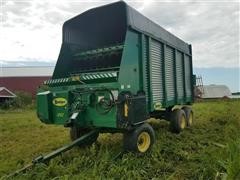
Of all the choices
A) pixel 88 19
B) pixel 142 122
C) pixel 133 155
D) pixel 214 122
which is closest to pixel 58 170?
pixel 133 155

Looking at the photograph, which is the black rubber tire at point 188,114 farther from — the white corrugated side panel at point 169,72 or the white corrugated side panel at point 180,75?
the white corrugated side panel at point 169,72

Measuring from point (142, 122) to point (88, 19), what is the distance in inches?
116

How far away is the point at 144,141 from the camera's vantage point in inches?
278

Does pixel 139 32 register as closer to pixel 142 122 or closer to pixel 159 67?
pixel 159 67

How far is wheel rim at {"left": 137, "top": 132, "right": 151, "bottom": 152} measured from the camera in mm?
6887

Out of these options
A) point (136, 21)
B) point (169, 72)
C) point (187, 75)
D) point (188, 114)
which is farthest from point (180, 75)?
point (136, 21)

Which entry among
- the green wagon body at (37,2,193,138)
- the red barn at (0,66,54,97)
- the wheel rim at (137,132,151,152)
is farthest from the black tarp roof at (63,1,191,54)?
the red barn at (0,66,54,97)

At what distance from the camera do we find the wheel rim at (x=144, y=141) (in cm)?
689

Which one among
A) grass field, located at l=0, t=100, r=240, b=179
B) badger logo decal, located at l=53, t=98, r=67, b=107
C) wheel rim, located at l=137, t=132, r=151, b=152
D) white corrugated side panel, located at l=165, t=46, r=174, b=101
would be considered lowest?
grass field, located at l=0, t=100, r=240, b=179

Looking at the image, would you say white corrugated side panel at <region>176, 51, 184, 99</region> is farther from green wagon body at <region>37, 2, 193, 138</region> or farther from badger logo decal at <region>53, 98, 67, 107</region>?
badger logo decal at <region>53, 98, 67, 107</region>

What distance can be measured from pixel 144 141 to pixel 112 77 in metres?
1.54

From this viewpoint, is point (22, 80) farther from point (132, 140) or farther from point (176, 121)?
point (132, 140)

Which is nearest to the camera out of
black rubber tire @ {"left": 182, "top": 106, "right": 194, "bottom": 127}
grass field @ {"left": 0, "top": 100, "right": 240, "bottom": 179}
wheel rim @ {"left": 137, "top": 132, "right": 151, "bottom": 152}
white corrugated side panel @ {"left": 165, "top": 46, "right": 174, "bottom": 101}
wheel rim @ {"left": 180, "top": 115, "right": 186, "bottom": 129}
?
grass field @ {"left": 0, "top": 100, "right": 240, "bottom": 179}

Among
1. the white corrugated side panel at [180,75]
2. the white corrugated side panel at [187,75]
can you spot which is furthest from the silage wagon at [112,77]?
the white corrugated side panel at [187,75]
